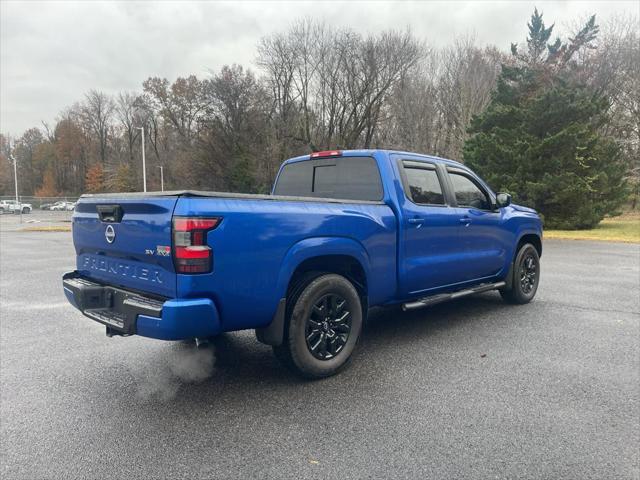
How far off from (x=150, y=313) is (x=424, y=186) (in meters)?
3.05

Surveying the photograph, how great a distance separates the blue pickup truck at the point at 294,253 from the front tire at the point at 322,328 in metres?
0.01

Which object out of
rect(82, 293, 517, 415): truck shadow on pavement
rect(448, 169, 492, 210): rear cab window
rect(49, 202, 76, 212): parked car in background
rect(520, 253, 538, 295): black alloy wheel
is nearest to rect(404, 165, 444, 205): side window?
rect(448, 169, 492, 210): rear cab window

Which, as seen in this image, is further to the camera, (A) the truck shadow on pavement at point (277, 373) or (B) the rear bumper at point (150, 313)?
(A) the truck shadow on pavement at point (277, 373)

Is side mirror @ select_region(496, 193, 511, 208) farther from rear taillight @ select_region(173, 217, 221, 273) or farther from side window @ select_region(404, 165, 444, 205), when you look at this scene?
rear taillight @ select_region(173, 217, 221, 273)

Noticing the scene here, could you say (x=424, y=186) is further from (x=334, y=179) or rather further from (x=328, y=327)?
(x=328, y=327)

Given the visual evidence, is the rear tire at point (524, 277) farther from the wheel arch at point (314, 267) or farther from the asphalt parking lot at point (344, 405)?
the wheel arch at point (314, 267)

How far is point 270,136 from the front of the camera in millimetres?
43500

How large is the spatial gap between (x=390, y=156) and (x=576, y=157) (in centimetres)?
1917

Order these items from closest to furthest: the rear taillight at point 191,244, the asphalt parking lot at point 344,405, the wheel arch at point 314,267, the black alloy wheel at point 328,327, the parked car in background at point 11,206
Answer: the asphalt parking lot at point 344,405 < the rear taillight at point 191,244 < the wheel arch at point 314,267 < the black alloy wheel at point 328,327 < the parked car in background at point 11,206

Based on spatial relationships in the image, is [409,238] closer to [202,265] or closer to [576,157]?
[202,265]

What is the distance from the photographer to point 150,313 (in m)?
3.01

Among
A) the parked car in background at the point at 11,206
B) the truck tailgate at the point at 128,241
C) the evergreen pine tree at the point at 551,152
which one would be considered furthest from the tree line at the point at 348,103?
the truck tailgate at the point at 128,241

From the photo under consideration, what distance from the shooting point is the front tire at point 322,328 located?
3539 mm

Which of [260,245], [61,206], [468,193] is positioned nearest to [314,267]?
[260,245]
